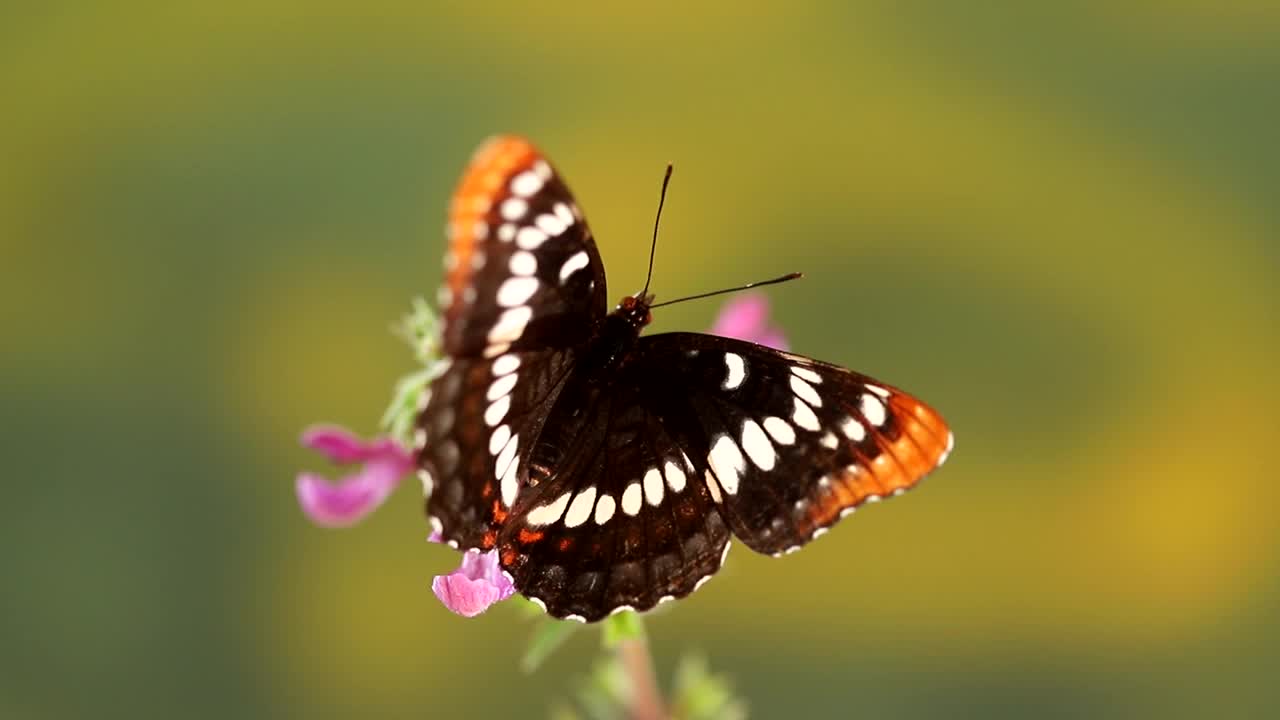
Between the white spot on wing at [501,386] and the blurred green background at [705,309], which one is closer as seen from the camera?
the white spot on wing at [501,386]

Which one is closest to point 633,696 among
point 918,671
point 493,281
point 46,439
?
point 493,281

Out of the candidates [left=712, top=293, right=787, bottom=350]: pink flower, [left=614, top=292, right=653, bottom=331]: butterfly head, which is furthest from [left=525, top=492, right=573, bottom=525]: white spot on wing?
[left=712, top=293, right=787, bottom=350]: pink flower

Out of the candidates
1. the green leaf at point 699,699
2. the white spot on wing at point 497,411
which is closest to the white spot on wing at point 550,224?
the white spot on wing at point 497,411

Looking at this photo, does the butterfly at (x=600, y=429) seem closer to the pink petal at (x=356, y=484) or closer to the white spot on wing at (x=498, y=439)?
the white spot on wing at (x=498, y=439)

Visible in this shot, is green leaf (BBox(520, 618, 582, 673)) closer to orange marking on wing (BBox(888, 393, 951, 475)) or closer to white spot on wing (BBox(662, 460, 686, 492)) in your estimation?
white spot on wing (BBox(662, 460, 686, 492))

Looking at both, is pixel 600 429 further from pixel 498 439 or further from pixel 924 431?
pixel 924 431

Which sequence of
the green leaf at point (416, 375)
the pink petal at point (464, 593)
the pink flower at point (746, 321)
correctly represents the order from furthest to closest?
the pink flower at point (746, 321) < the green leaf at point (416, 375) < the pink petal at point (464, 593)

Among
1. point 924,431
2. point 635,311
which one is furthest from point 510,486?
point 924,431
